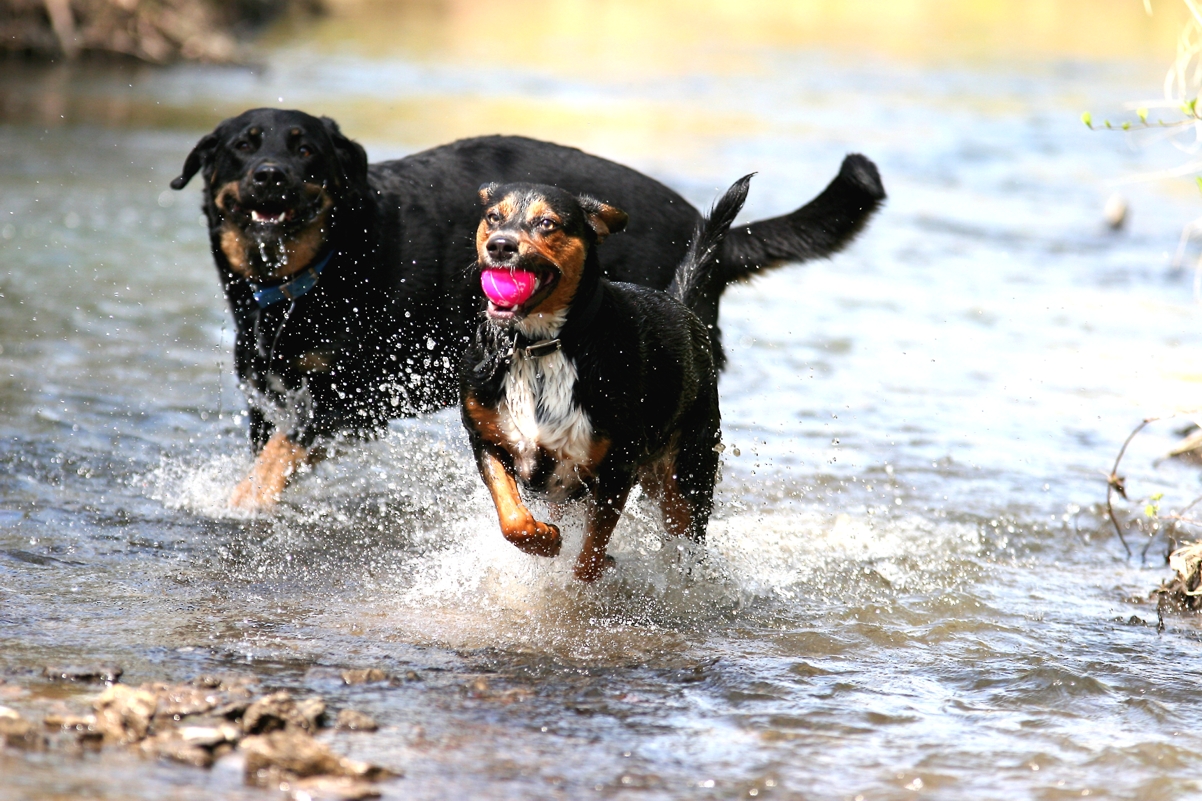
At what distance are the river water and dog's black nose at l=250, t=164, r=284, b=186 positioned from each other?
1.40m

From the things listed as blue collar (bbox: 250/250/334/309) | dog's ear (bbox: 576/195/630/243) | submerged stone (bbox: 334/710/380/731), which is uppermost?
dog's ear (bbox: 576/195/630/243)

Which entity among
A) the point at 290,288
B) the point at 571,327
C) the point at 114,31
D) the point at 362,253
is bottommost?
the point at 571,327

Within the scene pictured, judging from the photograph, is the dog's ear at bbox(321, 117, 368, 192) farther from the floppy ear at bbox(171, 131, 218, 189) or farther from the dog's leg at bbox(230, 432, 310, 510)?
the dog's leg at bbox(230, 432, 310, 510)

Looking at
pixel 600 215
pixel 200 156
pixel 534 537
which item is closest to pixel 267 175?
pixel 200 156

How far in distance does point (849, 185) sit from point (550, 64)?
839 inches

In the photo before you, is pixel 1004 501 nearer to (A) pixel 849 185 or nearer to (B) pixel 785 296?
(A) pixel 849 185

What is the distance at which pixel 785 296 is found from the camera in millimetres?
10328

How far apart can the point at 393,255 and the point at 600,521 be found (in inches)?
65.5

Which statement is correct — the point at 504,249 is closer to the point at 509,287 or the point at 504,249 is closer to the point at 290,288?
the point at 509,287

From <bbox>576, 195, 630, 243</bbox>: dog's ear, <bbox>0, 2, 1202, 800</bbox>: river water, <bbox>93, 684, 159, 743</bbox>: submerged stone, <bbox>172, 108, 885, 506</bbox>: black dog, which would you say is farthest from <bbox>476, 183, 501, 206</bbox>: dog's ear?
<bbox>93, 684, 159, 743</bbox>: submerged stone

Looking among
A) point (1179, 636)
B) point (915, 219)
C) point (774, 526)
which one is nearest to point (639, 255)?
point (774, 526)

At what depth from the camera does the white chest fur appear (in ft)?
14.7

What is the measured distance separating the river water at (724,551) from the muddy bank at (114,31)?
24.2 feet

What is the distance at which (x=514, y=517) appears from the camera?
4430 millimetres
